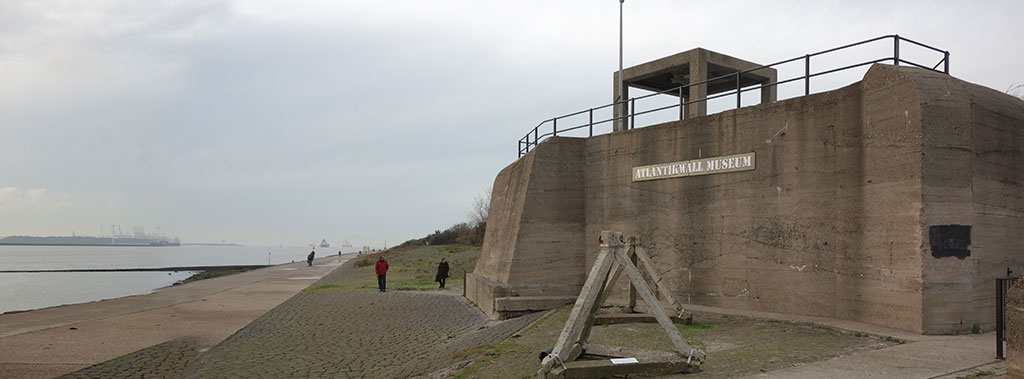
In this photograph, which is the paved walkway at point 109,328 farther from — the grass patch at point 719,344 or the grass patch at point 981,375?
the grass patch at point 981,375

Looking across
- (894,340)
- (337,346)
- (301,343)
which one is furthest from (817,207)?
(301,343)

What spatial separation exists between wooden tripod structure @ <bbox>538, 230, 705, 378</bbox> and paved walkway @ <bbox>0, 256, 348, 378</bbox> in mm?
9047

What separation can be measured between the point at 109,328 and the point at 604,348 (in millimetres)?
14291

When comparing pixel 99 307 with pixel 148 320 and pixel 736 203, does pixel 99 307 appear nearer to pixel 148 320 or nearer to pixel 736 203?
pixel 148 320

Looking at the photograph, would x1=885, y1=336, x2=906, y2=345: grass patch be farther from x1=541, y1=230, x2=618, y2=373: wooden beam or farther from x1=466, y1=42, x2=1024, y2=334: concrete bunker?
x1=541, y1=230, x2=618, y2=373: wooden beam

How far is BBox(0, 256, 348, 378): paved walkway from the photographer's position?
39.6 feet

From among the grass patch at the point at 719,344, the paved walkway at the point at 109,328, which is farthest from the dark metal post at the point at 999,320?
the paved walkway at the point at 109,328

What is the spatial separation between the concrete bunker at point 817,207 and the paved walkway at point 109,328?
8069 millimetres

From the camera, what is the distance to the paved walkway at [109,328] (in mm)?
12062

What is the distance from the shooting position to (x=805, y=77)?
1253 cm

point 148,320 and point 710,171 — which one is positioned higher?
point 710,171

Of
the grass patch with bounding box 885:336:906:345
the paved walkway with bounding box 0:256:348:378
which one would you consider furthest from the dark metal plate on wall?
the paved walkway with bounding box 0:256:348:378

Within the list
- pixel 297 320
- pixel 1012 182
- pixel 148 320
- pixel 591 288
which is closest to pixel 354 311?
pixel 297 320

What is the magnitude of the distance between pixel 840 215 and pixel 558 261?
7.17 metres
